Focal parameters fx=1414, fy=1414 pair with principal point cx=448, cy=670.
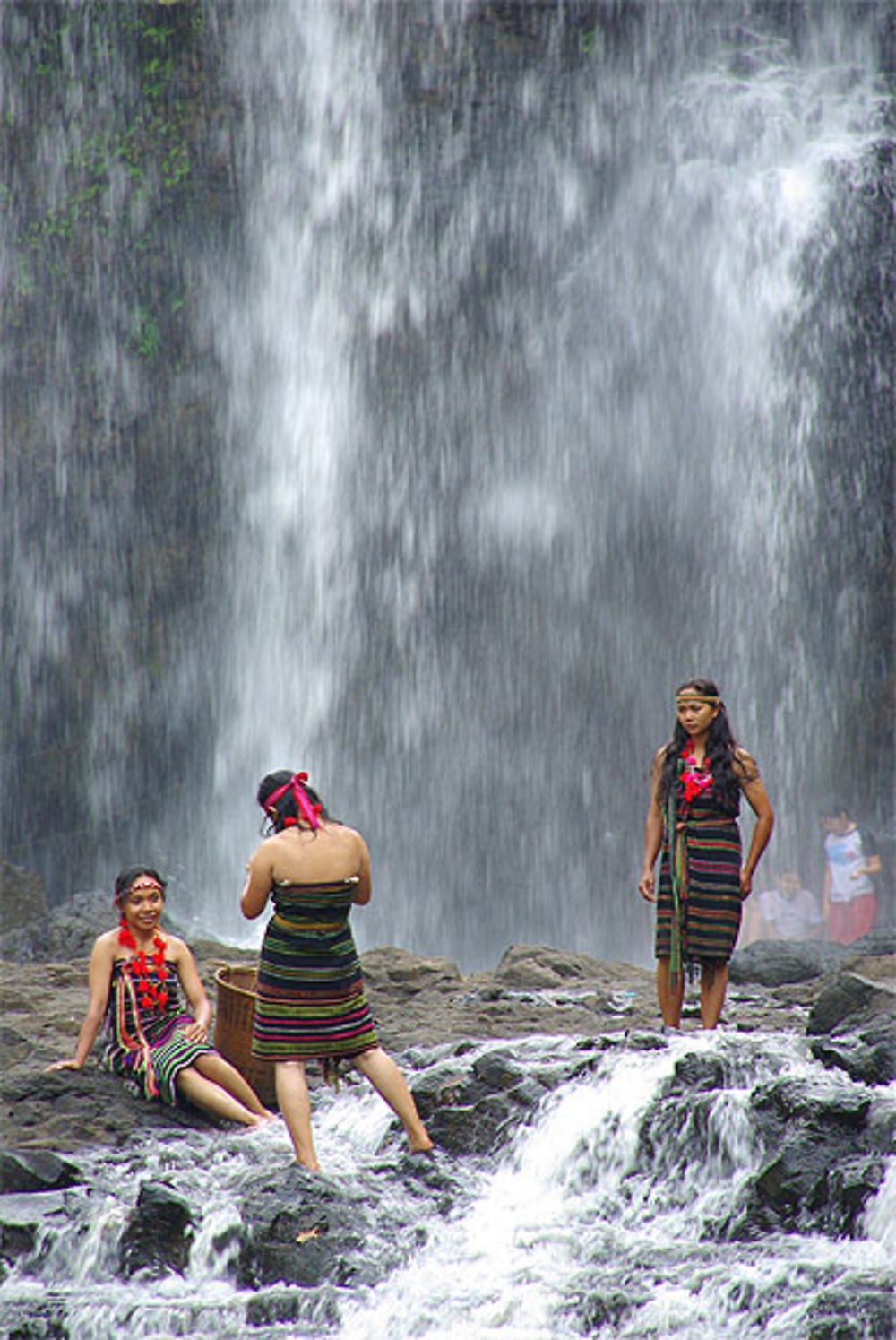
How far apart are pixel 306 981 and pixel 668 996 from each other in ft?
6.52

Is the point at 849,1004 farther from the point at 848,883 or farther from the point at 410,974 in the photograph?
the point at 848,883

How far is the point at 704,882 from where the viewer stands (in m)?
6.03

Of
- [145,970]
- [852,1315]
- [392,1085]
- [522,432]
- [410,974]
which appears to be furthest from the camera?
[522,432]

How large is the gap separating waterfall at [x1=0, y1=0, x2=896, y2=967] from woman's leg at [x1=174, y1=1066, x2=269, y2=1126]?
10.2 meters

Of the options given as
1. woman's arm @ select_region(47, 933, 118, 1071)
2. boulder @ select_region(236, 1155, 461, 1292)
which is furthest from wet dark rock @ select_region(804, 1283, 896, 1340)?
woman's arm @ select_region(47, 933, 118, 1071)

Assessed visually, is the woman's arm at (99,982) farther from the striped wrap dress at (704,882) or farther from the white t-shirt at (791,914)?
the white t-shirt at (791,914)

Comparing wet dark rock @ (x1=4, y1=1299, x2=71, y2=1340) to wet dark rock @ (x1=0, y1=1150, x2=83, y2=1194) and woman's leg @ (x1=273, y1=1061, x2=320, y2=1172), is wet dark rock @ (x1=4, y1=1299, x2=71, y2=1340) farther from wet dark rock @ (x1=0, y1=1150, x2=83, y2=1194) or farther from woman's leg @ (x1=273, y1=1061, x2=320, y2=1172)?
woman's leg @ (x1=273, y1=1061, x2=320, y2=1172)

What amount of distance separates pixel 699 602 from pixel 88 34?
33.4 ft

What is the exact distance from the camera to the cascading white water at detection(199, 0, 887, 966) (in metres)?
16.3

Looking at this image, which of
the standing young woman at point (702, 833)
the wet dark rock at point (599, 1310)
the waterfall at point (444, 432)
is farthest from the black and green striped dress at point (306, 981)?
the waterfall at point (444, 432)

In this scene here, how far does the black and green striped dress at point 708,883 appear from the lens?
19.7 feet

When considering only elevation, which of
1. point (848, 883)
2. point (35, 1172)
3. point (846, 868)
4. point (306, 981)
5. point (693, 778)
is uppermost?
point (693, 778)

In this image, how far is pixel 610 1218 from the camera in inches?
201

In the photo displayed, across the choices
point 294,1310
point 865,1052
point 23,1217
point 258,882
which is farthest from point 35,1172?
point 865,1052
